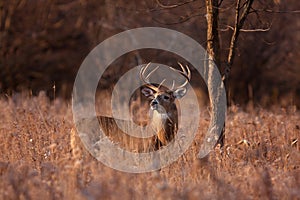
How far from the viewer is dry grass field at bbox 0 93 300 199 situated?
568 centimetres

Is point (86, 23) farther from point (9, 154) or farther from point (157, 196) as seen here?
point (157, 196)

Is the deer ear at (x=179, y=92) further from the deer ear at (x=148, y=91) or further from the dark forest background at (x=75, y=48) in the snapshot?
the dark forest background at (x=75, y=48)

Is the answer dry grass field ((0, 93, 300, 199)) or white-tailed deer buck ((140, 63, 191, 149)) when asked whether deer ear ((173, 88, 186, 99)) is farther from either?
dry grass field ((0, 93, 300, 199))

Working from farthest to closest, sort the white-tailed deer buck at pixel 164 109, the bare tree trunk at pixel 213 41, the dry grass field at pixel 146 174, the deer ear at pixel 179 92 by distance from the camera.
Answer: the deer ear at pixel 179 92
the white-tailed deer buck at pixel 164 109
the bare tree trunk at pixel 213 41
the dry grass field at pixel 146 174

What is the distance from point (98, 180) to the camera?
Answer: 6078 millimetres

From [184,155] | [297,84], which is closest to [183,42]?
[297,84]

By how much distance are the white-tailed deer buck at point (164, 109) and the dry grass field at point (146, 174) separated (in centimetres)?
44

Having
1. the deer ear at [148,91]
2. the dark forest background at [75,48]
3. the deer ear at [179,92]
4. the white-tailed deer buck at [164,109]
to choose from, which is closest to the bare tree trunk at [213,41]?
the white-tailed deer buck at [164,109]

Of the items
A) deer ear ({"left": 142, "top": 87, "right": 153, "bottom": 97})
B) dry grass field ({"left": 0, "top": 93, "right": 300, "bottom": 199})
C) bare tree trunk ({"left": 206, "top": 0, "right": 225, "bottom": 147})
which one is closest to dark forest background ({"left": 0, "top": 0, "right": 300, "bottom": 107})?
dry grass field ({"left": 0, "top": 93, "right": 300, "bottom": 199})

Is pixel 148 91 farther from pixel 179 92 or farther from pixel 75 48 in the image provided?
pixel 75 48

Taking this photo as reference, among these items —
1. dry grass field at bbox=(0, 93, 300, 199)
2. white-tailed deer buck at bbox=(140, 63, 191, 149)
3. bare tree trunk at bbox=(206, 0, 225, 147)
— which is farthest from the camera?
white-tailed deer buck at bbox=(140, 63, 191, 149)

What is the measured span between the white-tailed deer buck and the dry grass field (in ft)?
1.44

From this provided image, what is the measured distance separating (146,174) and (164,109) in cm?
315

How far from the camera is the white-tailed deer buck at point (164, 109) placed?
31.9ft
